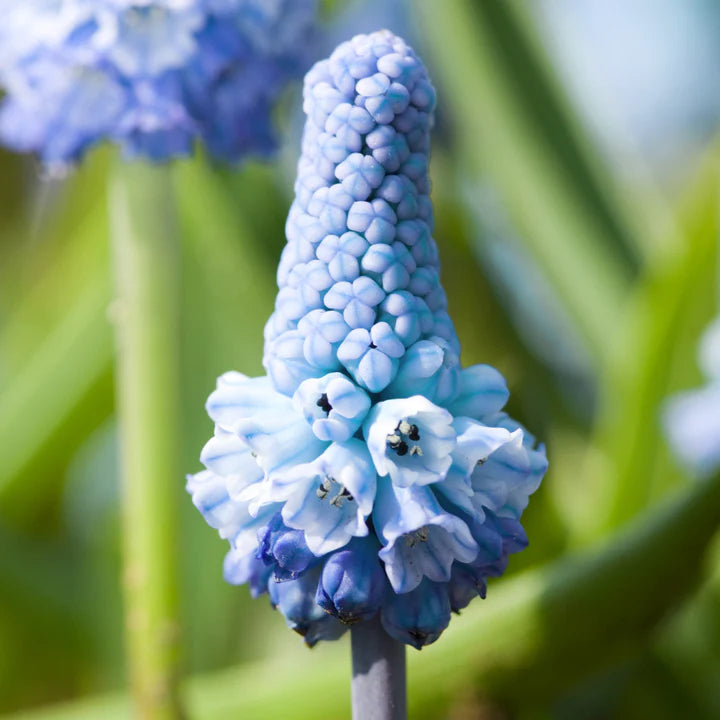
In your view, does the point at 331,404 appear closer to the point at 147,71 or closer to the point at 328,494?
the point at 328,494

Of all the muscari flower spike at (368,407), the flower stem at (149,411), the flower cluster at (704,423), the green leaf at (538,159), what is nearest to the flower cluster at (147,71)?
the flower stem at (149,411)

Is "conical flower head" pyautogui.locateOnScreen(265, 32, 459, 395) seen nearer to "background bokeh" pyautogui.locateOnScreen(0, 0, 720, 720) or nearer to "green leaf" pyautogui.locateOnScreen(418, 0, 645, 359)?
"background bokeh" pyautogui.locateOnScreen(0, 0, 720, 720)

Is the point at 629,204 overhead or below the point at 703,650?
overhead

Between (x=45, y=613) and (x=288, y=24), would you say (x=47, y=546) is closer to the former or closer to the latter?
(x=45, y=613)

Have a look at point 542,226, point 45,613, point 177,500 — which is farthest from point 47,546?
point 542,226

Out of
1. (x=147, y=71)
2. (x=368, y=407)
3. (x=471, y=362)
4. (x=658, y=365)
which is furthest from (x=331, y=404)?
(x=471, y=362)

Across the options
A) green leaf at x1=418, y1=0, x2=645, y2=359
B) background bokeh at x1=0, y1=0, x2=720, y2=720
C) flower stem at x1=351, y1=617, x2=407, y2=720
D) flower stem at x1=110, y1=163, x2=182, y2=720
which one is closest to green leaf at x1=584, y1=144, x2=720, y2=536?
background bokeh at x1=0, y1=0, x2=720, y2=720
